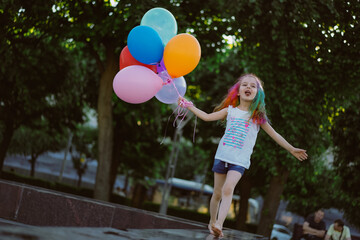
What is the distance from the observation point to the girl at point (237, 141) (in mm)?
4805

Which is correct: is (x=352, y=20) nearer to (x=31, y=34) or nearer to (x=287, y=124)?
(x=287, y=124)

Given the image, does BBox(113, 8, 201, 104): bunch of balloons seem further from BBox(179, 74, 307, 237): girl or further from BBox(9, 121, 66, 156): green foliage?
BBox(9, 121, 66, 156): green foliage

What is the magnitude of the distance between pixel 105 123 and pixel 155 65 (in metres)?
7.95

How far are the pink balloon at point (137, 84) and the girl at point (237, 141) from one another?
1.33ft

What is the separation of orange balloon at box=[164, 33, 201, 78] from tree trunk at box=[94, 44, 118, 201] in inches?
306

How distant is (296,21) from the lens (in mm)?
11305

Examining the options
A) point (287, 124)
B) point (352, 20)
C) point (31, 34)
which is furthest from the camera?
point (31, 34)

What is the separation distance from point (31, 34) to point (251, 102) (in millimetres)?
11672

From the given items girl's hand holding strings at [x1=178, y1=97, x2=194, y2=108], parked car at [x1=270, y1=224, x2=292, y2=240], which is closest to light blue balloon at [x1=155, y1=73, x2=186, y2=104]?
girl's hand holding strings at [x1=178, y1=97, x2=194, y2=108]

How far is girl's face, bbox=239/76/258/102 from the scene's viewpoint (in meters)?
5.06

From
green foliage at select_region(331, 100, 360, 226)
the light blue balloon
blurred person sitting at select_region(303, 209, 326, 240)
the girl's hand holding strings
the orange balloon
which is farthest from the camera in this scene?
green foliage at select_region(331, 100, 360, 226)

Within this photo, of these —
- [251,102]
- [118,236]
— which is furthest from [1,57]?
[118,236]

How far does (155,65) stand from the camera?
5.86m

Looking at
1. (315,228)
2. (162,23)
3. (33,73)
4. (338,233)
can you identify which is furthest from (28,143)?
(162,23)
